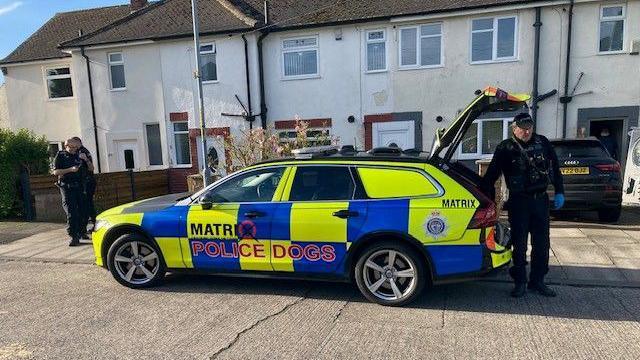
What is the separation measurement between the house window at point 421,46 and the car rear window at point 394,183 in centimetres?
865

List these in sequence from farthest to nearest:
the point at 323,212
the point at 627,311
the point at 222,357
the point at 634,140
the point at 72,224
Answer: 1. the point at 634,140
2. the point at 72,224
3. the point at 323,212
4. the point at 627,311
5. the point at 222,357

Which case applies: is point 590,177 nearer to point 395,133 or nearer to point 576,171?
point 576,171

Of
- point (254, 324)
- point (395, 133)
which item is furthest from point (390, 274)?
point (395, 133)

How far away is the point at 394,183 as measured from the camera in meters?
4.16

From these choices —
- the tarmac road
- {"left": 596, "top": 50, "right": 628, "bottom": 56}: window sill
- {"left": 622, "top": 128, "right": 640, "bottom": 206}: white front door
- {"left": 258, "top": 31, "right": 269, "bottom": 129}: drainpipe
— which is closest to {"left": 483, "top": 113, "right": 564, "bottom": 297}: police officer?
the tarmac road

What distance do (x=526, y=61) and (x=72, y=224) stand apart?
10.9m

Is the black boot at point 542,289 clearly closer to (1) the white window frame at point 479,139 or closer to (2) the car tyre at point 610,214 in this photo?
(2) the car tyre at point 610,214

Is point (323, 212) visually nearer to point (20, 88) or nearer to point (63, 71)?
point (63, 71)

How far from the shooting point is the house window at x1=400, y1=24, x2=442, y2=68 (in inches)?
470

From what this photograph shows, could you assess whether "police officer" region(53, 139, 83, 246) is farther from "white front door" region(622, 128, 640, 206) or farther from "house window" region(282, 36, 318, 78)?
"white front door" region(622, 128, 640, 206)

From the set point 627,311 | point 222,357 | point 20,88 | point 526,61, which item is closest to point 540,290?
point 627,311

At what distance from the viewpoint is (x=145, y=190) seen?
12.0 m

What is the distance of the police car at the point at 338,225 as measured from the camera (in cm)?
399

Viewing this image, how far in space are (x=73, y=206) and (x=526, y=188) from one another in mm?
6618
